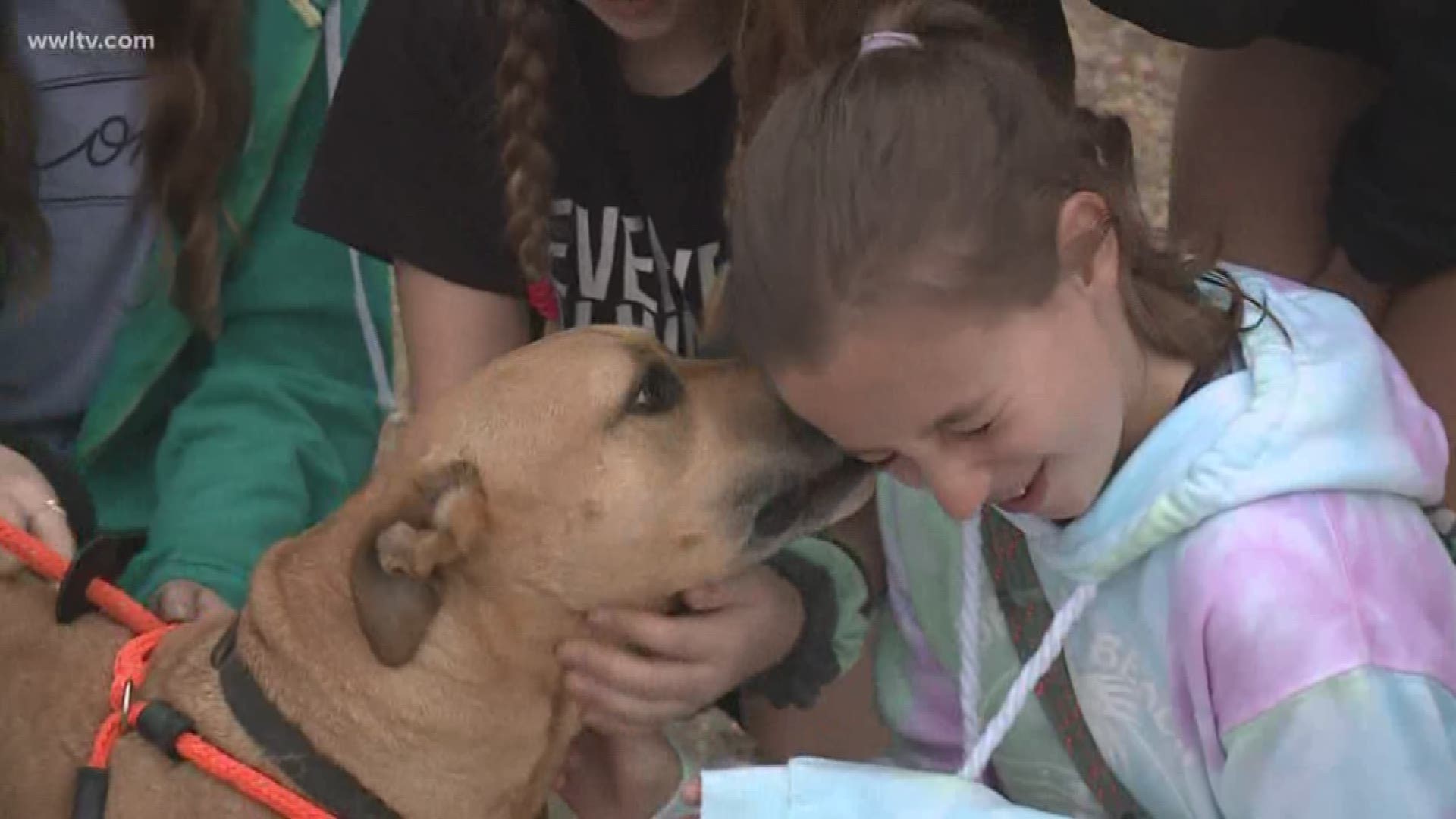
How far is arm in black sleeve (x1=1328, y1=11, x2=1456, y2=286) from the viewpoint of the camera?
143 centimetres

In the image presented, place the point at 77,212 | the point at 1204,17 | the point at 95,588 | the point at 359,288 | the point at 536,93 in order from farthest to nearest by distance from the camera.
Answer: the point at 359,288, the point at 77,212, the point at 536,93, the point at 95,588, the point at 1204,17

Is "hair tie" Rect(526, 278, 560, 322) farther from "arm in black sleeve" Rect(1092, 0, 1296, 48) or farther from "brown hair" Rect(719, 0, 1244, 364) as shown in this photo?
"arm in black sleeve" Rect(1092, 0, 1296, 48)

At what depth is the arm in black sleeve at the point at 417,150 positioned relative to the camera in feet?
5.86

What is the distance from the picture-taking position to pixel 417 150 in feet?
5.98

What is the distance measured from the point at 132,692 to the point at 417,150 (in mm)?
687

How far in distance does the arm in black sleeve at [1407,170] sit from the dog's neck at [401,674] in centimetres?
86

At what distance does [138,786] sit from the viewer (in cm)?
140

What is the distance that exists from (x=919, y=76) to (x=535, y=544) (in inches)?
19.9

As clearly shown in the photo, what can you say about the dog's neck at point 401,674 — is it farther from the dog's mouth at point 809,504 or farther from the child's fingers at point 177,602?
the child's fingers at point 177,602

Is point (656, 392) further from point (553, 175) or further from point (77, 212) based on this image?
point (77, 212)

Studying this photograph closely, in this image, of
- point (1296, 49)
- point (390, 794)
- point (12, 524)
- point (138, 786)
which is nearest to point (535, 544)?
point (390, 794)

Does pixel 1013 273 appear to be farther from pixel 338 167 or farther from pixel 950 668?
pixel 338 167

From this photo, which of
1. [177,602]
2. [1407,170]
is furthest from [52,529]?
[1407,170]

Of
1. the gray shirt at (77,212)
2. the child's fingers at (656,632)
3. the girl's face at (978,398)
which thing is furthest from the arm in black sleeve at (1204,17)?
the gray shirt at (77,212)
